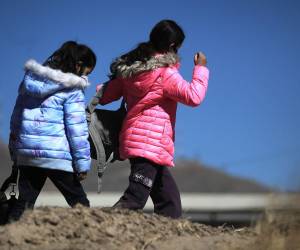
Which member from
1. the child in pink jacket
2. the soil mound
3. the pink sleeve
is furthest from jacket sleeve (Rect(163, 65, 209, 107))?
the soil mound

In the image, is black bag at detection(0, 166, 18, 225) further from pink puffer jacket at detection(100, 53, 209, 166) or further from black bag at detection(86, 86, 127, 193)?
pink puffer jacket at detection(100, 53, 209, 166)

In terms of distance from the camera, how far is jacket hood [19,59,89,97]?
6066 millimetres

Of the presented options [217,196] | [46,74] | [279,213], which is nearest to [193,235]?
[279,213]

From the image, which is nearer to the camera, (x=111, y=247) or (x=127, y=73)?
(x=111, y=247)

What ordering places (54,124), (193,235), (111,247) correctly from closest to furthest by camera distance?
(111,247) < (193,235) < (54,124)

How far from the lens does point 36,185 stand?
20.3ft

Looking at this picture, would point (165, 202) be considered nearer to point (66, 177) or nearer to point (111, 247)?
point (66, 177)

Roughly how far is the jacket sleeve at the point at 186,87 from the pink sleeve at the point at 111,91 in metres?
0.50

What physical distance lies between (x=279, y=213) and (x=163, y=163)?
101cm

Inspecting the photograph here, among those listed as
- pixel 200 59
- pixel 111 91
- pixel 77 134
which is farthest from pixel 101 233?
pixel 200 59

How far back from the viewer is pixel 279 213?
5.51 meters

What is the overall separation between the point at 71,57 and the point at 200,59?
3.25ft

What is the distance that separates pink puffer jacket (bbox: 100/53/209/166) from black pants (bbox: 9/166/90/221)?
44 cm

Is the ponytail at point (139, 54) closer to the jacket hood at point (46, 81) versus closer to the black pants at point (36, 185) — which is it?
the jacket hood at point (46, 81)
